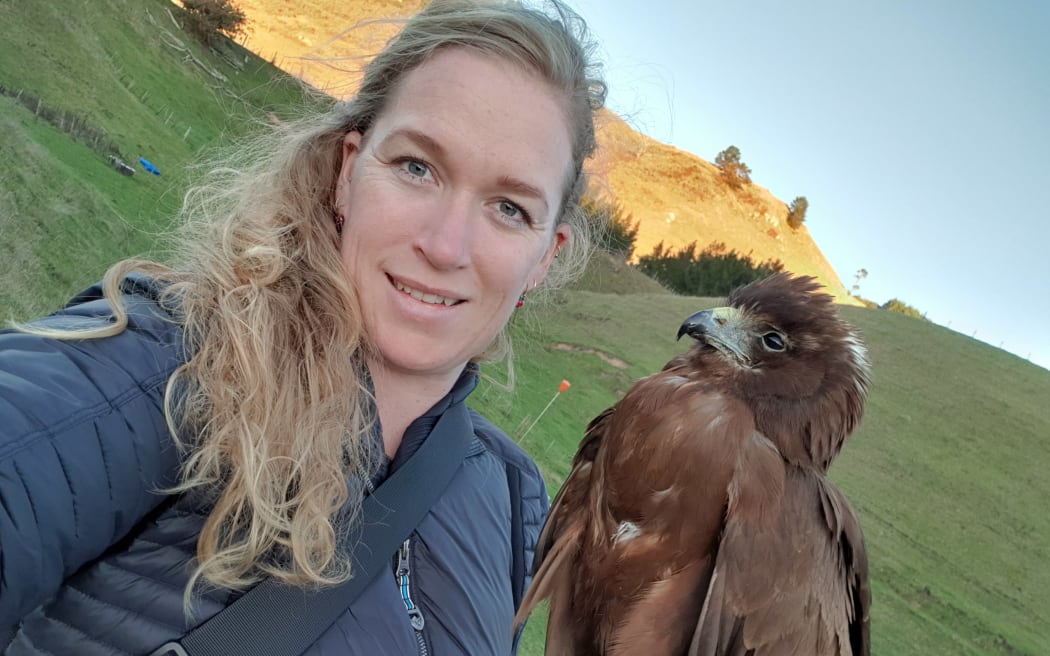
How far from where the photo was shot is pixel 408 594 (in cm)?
171

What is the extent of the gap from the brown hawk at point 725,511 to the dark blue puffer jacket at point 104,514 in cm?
79

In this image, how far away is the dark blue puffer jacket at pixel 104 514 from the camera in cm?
111

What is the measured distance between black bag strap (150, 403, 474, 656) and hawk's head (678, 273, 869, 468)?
1126 millimetres

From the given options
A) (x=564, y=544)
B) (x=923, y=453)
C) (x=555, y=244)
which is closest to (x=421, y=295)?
(x=555, y=244)

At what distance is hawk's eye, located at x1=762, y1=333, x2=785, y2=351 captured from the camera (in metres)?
2.58

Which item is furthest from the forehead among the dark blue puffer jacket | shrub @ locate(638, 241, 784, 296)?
shrub @ locate(638, 241, 784, 296)

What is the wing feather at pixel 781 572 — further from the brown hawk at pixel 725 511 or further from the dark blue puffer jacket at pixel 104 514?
the dark blue puffer jacket at pixel 104 514

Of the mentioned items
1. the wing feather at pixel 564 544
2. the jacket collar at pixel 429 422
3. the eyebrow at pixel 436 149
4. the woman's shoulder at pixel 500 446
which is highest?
the eyebrow at pixel 436 149

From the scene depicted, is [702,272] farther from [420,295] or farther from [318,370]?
[318,370]

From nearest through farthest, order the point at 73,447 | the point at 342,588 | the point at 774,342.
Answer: the point at 73,447, the point at 342,588, the point at 774,342

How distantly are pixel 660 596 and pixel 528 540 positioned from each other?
1.56 ft

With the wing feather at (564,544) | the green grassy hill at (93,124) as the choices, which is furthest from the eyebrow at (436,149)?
the wing feather at (564,544)

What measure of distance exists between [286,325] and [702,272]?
4576 centimetres

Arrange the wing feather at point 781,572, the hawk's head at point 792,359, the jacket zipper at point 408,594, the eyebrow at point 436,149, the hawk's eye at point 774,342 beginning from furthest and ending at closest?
1. the hawk's eye at point 774,342
2. the hawk's head at point 792,359
3. the wing feather at point 781,572
4. the eyebrow at point 436,149
5. the jacket zipper at point 408,594
